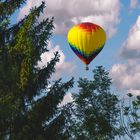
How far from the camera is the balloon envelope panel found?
47.3m

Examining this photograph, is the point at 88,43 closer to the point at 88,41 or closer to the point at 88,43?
the point at 88,43

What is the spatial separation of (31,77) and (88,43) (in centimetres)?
1973

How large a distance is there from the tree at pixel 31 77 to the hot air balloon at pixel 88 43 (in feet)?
61.6

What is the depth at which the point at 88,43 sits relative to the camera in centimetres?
4741

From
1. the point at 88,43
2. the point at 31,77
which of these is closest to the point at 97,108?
the point at 88,43

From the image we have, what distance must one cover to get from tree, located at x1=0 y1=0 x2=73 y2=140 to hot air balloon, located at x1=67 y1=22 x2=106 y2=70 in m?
18.8

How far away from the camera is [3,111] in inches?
835

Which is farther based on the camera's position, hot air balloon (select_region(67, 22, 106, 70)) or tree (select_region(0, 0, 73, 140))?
hot air balloon (select_region(67, 22, 106, 70))

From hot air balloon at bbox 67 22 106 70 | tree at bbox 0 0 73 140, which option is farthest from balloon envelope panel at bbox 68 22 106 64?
tree at bbox 0 0 73 140

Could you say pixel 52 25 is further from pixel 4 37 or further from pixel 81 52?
pixel 81 52

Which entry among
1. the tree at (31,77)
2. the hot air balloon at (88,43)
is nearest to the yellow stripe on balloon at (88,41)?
the hot air balloon at (88,43)

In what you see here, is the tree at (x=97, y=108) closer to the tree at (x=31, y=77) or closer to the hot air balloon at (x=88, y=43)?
the hot air balloon at (x=88, y=43)

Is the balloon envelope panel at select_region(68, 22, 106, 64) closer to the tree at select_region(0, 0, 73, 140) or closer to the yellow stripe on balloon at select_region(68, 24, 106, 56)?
the yellow stripe on balloon at select_region(68, 24, 106, 56)

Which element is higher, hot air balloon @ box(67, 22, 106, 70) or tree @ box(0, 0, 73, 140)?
hot air balloon @ box(67, 22, 106, 70)
